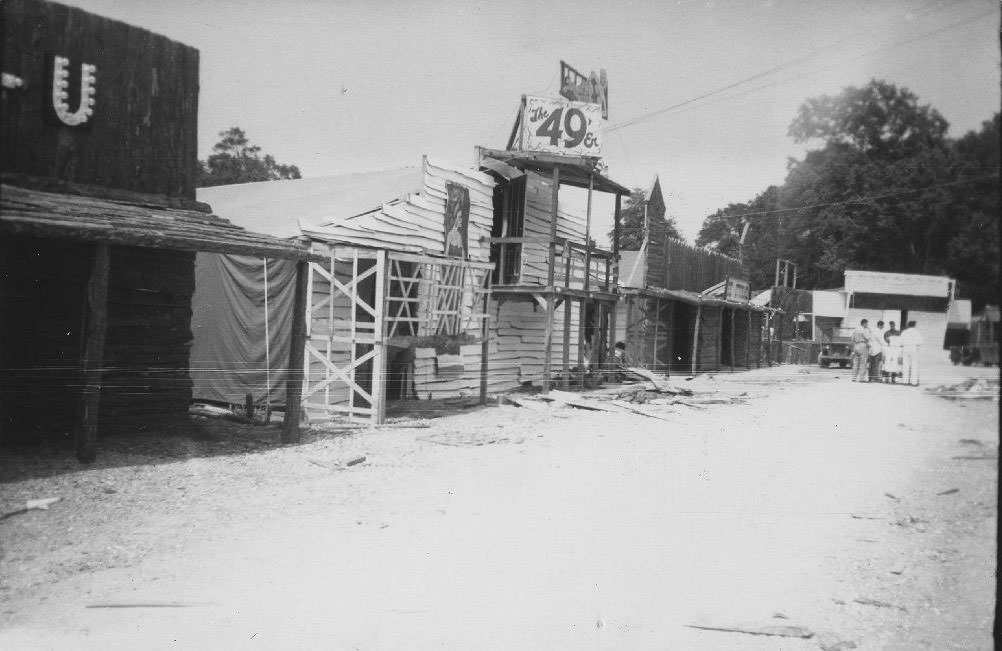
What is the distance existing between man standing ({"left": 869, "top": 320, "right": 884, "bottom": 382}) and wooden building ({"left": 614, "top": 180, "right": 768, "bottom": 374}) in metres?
12.0

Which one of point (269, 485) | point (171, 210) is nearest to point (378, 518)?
point (269, 485)

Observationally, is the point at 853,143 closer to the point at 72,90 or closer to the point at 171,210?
the point at 72,90

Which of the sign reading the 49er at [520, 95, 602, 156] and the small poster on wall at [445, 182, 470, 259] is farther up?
the sign reading the 49er at [520, 95, 602, 156]

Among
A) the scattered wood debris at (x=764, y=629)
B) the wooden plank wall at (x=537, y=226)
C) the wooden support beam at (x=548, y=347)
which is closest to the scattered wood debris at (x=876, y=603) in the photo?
the scattered wood debris at (x=764, y=629)

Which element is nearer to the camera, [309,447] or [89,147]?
[89,147]

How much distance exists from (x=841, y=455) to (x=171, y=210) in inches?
278

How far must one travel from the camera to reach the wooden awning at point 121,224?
205 inches

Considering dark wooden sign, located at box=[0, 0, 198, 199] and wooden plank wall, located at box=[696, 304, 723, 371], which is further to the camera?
wooden plank wall, located at box=[696, 304, 723, 371]

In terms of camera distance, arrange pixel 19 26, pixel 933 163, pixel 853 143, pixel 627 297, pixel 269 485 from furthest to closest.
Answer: pixel 627 297
pixel 269 485
pixel 19 26
pixel 853 143
pixel 933 163

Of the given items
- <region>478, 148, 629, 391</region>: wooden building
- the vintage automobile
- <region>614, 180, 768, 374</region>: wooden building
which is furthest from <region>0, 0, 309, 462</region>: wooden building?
<region>614, 180, 768, 374</region>: wooden building

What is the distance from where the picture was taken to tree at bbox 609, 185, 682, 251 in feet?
52.7

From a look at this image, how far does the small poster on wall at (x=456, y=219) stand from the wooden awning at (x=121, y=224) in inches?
263

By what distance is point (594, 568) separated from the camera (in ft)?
15.3

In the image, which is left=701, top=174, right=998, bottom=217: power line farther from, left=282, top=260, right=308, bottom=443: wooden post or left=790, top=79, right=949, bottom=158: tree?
left=282, top=260, right=308, bottom=443: wooden post
